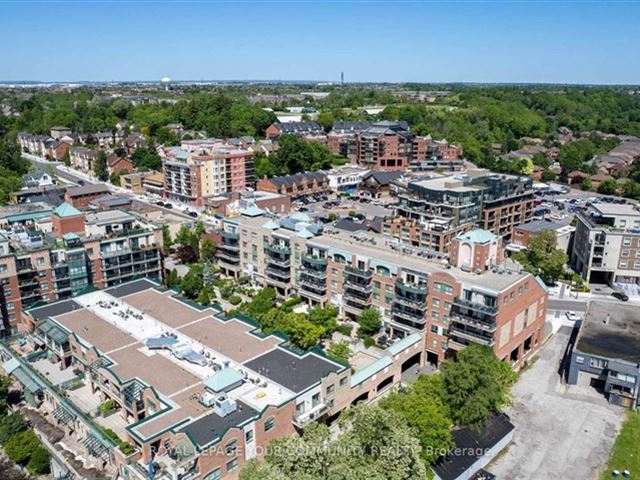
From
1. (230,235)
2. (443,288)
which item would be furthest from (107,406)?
(230,235)

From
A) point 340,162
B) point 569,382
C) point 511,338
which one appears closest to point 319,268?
point 511,338

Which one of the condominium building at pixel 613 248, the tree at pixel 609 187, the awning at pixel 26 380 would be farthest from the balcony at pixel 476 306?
the tree at pixel 609 187

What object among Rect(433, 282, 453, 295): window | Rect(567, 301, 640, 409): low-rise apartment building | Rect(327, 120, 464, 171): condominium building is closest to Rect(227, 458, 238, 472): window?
Rect(433, 282, 453, 295): window

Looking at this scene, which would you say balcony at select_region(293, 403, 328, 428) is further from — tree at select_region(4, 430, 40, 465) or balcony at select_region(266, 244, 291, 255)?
balcony at select_region(266, 244, 291, 255)

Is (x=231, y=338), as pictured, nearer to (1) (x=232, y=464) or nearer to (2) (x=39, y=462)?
(1) (x=232, y=464)

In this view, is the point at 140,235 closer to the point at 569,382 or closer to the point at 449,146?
the point at 569,382

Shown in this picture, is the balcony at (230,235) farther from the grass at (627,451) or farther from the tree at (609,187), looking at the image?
the tree at (609,187)
